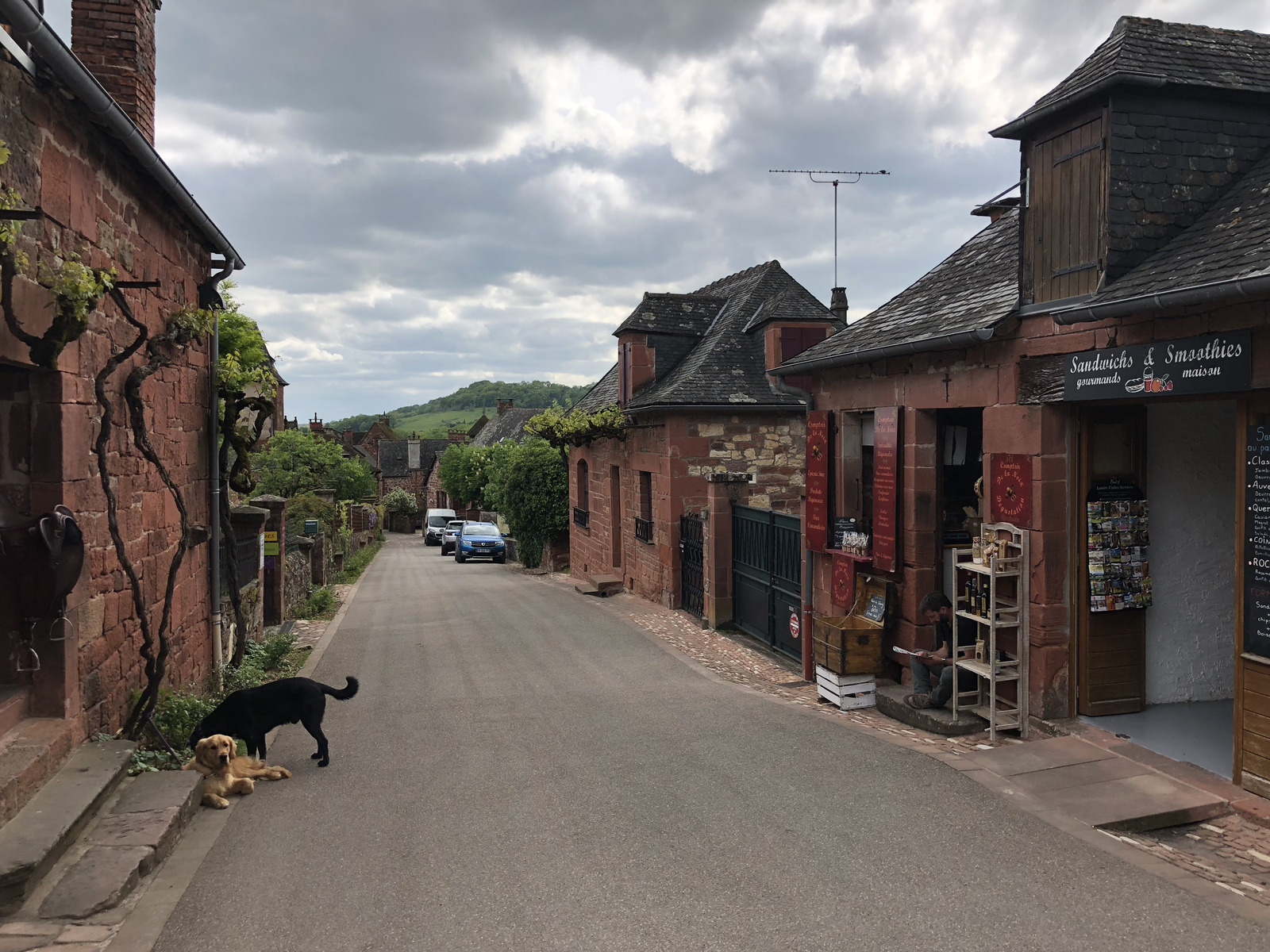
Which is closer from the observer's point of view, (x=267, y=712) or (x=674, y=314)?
(x=267, y=712)

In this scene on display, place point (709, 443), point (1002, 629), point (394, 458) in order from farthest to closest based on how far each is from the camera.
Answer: point (394, 458), point (709, 443), point (1002, 629)

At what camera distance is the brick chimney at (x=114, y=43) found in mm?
7516

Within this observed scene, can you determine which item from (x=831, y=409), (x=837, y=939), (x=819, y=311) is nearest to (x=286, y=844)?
(x=837, y=939)

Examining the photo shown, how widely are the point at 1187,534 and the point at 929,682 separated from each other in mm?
2372

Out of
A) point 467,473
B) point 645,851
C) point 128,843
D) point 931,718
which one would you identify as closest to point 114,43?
point 128,843

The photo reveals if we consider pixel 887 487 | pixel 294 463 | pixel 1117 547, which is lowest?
pixel 1117 547

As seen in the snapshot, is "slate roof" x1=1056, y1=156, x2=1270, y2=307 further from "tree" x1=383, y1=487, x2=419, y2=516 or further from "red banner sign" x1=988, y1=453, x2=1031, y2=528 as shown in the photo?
"tree" x1=383, y1=487, x2=419, y2=516

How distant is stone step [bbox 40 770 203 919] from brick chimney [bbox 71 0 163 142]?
5.67 m

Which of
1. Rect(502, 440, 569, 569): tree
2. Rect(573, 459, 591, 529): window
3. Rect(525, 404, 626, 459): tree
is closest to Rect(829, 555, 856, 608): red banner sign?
Rect(525, 404, 626, 459): tree

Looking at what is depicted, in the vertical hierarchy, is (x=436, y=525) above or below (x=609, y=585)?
below

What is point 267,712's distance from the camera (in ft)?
20.8

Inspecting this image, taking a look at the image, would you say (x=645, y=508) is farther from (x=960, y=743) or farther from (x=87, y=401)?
(x=87, y=401)

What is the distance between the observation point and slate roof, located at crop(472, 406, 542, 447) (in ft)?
181

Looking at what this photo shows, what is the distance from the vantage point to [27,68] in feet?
15.5
